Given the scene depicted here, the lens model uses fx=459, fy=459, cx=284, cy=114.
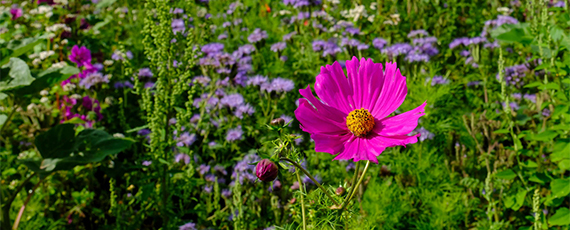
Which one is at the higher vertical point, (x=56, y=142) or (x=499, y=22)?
(x=499, y=22)

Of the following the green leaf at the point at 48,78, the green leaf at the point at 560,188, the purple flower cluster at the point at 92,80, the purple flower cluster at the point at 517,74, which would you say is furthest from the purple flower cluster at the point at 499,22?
the green leaf at the point at 48,78

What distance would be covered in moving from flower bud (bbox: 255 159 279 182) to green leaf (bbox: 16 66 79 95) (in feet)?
4.51

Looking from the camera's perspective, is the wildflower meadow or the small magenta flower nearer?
the wildflower meadow

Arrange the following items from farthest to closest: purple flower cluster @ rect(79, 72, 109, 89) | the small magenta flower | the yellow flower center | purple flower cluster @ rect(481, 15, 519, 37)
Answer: purple flower cluster @ rect(481, 15, 519, 37)
the small magenta flower
purple flower cluster @ rect(79, 72, 109, 89)
the yellow flower center

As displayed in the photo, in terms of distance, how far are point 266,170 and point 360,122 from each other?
0.66 ft

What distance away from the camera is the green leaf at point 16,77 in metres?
1.66

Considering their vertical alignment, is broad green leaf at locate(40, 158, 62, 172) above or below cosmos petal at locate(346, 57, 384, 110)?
below

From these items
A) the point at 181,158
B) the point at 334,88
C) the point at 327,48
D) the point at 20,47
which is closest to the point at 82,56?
the point at 20,47

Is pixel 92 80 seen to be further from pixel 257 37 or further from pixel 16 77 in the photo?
pixel 257 37

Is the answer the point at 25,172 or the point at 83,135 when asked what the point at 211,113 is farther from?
the point at 25,172

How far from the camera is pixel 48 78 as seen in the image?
1812 mm

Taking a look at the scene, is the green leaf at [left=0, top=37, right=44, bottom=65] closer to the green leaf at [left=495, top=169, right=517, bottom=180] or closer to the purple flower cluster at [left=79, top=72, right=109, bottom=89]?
the purple flower cluster at [left=79, top=72, right=109, bottom=89]

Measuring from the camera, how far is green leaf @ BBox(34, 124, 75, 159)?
179 cm

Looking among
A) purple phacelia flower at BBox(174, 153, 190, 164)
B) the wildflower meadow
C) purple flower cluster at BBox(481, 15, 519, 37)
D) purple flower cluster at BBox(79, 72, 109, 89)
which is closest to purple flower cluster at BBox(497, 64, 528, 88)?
the wildflower meadow
